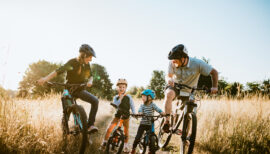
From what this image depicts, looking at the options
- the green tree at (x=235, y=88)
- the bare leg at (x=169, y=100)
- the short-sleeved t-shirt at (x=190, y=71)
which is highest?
the short-sleeved t-shirt at (x=190, y=71)

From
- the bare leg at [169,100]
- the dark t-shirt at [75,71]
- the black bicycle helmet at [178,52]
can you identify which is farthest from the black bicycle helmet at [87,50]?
the bare leg at [169,100]

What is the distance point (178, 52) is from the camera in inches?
151

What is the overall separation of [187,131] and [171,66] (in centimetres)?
156

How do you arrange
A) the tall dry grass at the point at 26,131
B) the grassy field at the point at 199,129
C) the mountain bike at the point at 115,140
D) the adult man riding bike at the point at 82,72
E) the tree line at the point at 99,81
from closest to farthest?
the tall dry grass at the point at 26,131 → the grassy field at the point at 199,129 → the mountain bike at the point at 115,140 → the adult man riding bike at the point at 82,72 → the tree line at the point at 99,81

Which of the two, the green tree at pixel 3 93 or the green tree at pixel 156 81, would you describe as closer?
the green tree at pixel 3 93

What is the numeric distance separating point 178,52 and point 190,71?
60 cm

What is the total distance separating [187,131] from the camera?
12.0 ft

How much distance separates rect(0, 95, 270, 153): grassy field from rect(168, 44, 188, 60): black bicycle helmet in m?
1.43

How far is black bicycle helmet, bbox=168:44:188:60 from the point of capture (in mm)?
3828

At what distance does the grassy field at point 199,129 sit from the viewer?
3.10 metres

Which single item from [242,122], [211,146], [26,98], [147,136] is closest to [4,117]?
[26,98]

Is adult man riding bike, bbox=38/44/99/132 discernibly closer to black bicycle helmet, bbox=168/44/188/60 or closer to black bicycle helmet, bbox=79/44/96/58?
black bicycle helmet, bbox=79/44/96/58

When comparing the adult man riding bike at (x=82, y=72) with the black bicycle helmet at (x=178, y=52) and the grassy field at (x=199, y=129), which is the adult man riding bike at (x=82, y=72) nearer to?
the grassy field at (x=199, y=129)

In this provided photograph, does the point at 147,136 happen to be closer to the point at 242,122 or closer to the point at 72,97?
the point at 72,97
